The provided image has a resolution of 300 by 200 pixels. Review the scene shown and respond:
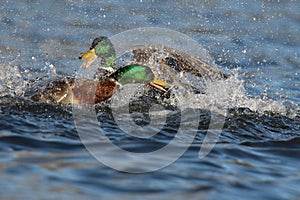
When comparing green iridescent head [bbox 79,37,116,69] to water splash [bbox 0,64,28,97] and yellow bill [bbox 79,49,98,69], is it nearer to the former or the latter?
yellow bill [bbox 79,49,98,69]

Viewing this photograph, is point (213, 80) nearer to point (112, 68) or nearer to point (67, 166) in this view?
point (112, 68)

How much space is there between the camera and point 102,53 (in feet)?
25.3

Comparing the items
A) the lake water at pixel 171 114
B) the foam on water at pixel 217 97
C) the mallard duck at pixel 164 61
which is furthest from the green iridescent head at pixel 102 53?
the foam on water at pixel 217 97

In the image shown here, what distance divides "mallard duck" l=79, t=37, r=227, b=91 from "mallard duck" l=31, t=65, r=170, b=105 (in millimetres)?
633

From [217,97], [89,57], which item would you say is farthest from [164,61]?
[217,97]

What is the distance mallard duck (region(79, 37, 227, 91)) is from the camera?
7562 mm

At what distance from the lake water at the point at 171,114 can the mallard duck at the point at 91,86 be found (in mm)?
191

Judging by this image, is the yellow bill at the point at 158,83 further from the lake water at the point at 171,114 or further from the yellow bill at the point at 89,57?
the yellow bill at the point at 89,57

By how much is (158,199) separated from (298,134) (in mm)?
2305

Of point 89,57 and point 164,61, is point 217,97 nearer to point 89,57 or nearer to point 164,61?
point 164,61

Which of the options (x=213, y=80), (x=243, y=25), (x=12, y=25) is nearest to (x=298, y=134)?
(x=213, y=80)

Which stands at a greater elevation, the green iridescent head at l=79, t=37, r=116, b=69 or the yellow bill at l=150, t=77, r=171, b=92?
the green iridescent head at l=79, t=37, r=116, b=69

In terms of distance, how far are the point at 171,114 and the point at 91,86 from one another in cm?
88

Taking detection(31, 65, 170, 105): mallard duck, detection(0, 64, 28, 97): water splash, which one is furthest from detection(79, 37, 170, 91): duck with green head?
detection(0, 64, 28, 97): water splash
